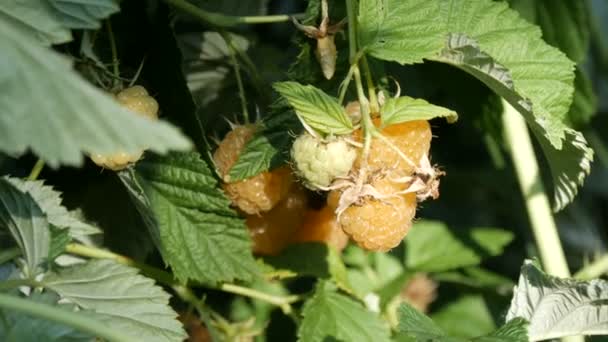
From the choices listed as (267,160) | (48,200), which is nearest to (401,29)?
(267,160)

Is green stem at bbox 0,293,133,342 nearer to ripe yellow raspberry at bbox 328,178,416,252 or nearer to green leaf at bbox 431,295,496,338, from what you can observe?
ripe yellow raspberry at bbox 328,178,416,252

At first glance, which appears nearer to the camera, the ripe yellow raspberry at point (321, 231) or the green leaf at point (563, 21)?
the ripe yellow raspberry at point (321, 231)

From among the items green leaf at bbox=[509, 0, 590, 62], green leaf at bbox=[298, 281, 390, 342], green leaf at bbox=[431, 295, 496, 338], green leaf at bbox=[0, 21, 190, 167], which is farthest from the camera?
green leaf at bbox=[431, 295, 496, 338]

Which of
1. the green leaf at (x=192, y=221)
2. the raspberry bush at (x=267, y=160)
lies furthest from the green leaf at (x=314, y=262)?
the green leaf at (x=192, y=221)

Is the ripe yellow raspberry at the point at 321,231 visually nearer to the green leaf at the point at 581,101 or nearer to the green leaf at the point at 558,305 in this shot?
the green leaf at the point at 558,305

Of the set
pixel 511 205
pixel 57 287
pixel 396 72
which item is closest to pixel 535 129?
pixel 396 72

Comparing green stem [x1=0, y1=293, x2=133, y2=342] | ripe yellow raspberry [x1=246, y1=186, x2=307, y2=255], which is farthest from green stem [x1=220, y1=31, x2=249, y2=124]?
green stem [x1=0, y1=293, x2=133, y2=342]
